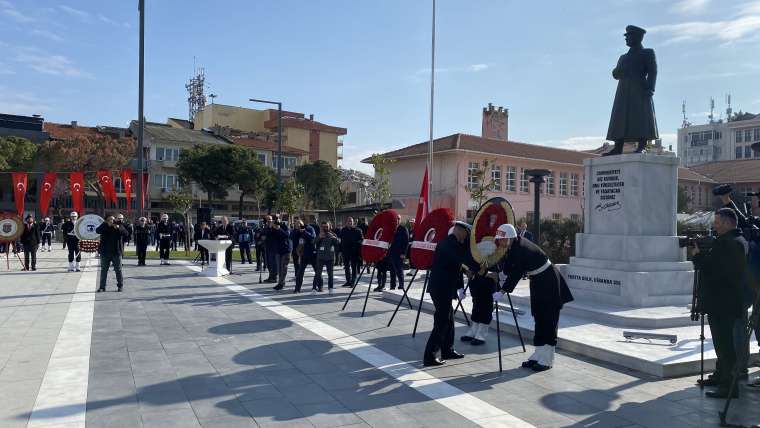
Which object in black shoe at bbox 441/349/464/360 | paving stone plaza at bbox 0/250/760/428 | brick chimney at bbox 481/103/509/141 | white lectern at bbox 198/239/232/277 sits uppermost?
brick chimney at bbox 481/103/509/141

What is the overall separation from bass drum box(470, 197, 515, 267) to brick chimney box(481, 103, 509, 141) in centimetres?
4328

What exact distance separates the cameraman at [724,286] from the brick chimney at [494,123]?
4517 centimetres

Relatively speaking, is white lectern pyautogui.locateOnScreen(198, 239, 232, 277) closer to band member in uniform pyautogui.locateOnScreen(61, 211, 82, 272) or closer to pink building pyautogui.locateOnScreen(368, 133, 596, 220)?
band member in uniform pyautogui.locateOnScreen(61, 211, 82, 272)

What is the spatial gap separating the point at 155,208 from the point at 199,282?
148 ft

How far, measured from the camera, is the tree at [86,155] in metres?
46.7

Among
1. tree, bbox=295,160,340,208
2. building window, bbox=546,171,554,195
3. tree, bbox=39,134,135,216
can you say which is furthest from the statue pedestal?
tree, bbox=295,160,340,208

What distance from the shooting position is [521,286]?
578 inches

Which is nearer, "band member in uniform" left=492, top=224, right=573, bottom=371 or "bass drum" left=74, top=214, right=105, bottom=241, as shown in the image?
"band member in uniform" left=492, top=224, right=573, bottom=371

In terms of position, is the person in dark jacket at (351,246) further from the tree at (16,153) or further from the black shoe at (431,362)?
the tree at (16,153)

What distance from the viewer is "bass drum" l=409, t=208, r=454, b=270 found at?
980 cm

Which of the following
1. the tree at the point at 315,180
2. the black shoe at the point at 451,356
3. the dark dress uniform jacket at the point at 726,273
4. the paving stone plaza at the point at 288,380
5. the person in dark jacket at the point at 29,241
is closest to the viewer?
the paving stone plaza at the point at 288,380

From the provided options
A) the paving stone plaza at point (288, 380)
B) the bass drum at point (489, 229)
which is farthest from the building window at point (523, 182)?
the bass drum at point (489, 229)

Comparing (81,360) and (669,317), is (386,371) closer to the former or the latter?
(81,360)

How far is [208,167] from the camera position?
168ft
